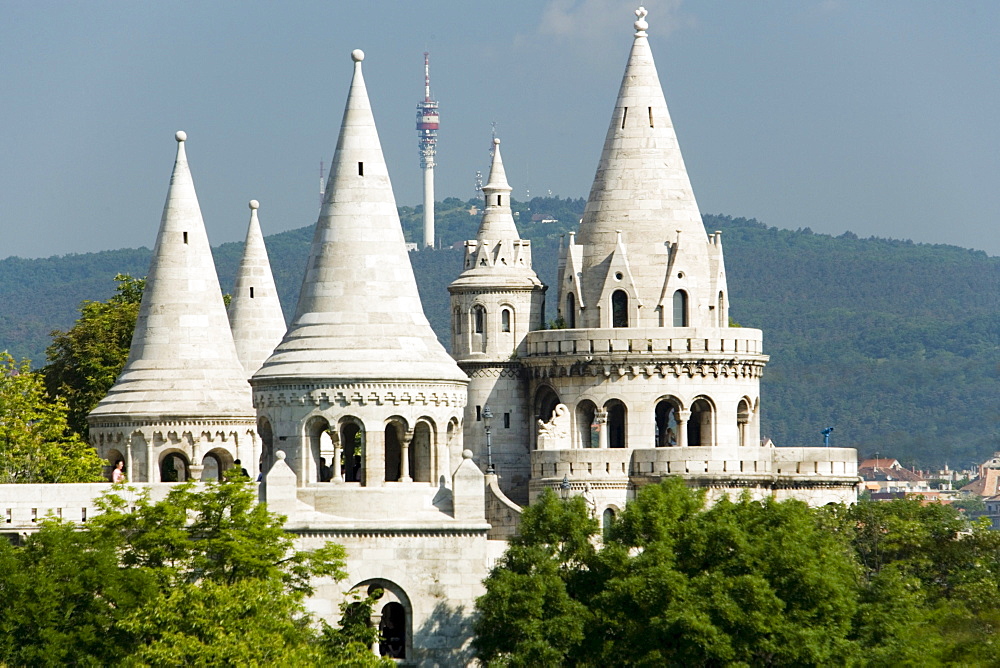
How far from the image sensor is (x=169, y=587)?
56.9 meters

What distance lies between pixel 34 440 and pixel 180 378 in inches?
430

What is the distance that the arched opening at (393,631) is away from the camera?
59.4 meters

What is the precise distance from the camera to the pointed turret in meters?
84.4

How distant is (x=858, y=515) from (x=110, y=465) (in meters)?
20.0

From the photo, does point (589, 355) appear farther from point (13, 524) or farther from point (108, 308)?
point (13, 524)

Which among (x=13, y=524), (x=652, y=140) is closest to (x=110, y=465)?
(x=13, y=524)

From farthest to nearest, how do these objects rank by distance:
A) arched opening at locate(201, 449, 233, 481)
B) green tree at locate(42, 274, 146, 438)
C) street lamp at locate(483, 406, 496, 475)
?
1. green tree at locate(42, 274, 146, 438)
2. street lamp at locate(483, 406, 496, 475)
3. arched opening at locate(201, 449, 233, 481)

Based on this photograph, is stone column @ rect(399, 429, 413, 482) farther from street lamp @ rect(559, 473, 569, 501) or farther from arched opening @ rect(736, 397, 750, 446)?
arched opening @ rect(736, 397, 750, 446)

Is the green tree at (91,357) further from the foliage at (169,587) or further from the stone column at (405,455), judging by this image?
the stone column at (405,455)

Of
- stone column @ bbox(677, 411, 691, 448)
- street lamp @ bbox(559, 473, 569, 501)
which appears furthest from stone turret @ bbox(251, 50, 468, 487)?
stone column @ bbox(677, 411, 691, 448)

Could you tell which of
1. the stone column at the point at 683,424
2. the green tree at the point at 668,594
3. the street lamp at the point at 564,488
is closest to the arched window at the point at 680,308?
the stone column at the point at 683,424

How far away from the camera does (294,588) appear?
189 feet

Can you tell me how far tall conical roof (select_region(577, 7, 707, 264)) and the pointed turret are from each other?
3 cm

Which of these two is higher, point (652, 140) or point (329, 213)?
point (652, 140)
